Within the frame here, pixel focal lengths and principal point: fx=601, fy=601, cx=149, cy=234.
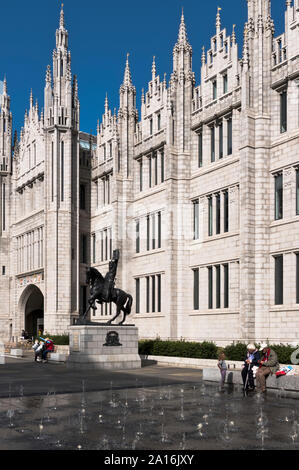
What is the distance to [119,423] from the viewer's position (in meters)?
13.1

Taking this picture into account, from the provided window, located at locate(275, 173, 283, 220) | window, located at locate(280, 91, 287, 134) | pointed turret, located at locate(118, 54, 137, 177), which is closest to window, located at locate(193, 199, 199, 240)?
window, located at locate(275, 173, 283, 220)

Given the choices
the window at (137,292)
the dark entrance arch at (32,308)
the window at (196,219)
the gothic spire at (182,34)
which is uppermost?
the gothic spire at (182,34)

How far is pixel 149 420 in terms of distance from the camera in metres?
A: 13.5

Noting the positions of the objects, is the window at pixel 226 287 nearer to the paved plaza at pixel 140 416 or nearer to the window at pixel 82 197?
the paved plaza at pixel 140 416

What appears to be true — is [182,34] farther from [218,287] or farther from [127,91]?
[218,287]

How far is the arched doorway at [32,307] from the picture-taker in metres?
58.4

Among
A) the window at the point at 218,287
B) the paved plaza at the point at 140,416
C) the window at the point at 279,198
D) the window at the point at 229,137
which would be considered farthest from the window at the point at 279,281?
the paved plaza at the point at 140,416

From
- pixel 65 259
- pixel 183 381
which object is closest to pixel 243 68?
pixel 183 381

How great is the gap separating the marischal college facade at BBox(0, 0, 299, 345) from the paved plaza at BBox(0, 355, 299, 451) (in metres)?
11.7

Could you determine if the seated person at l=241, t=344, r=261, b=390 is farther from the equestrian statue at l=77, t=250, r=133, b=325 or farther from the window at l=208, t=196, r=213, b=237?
the window at l=208, t=196, r=213, b=237

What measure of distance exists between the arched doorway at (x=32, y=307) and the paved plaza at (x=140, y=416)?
35580mm

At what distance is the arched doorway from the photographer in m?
58.4

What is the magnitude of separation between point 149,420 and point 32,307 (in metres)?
49.6
